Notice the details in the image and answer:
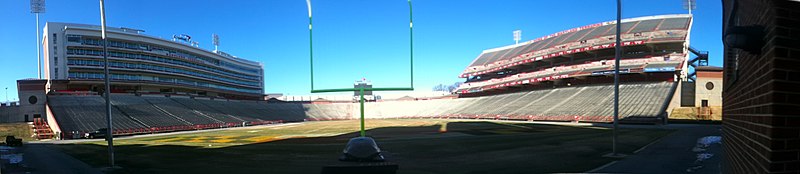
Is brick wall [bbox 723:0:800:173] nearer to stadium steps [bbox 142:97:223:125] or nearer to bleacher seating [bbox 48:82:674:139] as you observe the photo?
bleacher seating [bbox 48:82:674:139]

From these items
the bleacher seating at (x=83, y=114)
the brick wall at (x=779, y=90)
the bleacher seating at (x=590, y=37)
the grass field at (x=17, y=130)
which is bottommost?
the grass field at (x=17, y=130)

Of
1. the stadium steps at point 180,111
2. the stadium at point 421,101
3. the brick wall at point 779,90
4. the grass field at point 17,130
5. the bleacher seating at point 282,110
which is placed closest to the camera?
the brick wall at point 779,90

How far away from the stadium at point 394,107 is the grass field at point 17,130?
2.67 feet

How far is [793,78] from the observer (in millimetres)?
2443

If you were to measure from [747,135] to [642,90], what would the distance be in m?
47.7

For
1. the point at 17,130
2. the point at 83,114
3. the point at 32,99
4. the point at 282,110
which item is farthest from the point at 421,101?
the point at 17,130

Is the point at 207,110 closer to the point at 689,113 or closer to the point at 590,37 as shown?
the point at 590,37

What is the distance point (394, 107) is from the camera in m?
82.4

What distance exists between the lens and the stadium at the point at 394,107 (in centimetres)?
1759

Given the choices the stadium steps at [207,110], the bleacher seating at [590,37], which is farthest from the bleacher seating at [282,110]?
the bleacher seating at [590,37]

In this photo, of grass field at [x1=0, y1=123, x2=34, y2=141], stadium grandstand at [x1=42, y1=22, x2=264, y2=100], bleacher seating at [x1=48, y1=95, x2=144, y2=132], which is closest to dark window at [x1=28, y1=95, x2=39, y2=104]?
bleacher seating at [x1=48, y1=95, x2=144, y2=132]

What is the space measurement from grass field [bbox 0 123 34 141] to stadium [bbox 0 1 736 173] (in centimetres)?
81

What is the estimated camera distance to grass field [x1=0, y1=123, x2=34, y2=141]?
35625 mm

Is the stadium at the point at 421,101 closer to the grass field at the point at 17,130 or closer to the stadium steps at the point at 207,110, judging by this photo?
the stadium steps at the point at 207,110
